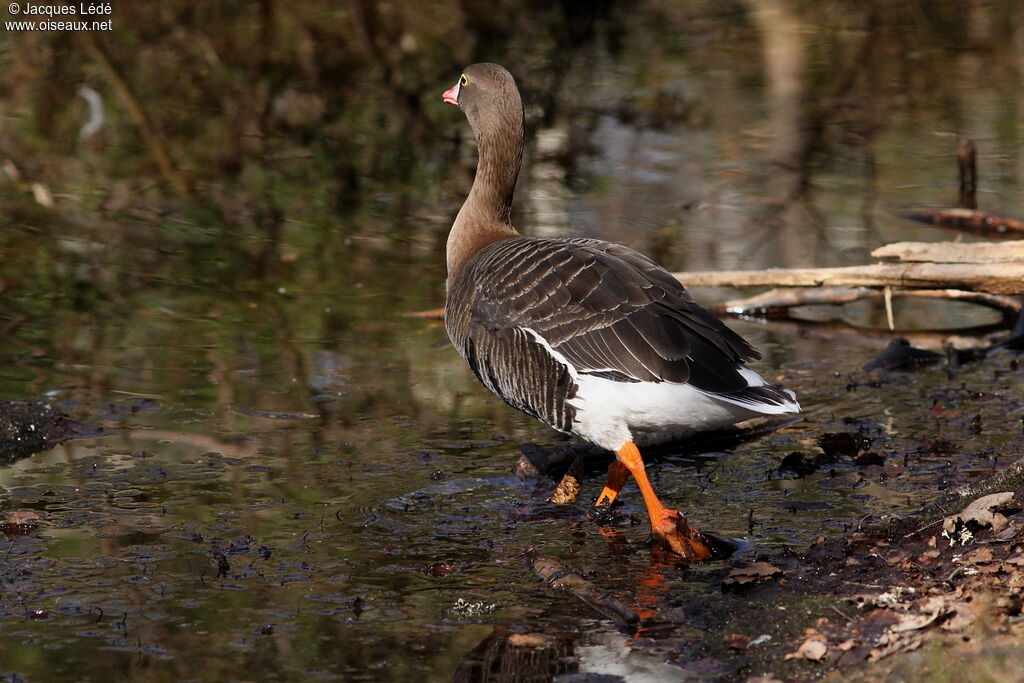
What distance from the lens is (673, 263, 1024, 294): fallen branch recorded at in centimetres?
771

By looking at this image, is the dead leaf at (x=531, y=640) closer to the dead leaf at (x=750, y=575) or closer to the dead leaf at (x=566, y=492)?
the dead leaf at (x=750, y=575)

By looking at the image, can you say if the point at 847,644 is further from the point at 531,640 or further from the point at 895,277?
the point at 895,277

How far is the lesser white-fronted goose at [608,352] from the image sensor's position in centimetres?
579

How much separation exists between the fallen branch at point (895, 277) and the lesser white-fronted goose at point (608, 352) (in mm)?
2146

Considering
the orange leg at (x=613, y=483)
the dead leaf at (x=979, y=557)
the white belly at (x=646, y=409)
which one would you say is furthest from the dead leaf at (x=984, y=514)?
the orange leg at (x=613, y=483)

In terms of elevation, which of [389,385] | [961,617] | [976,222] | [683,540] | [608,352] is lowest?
[389,385]

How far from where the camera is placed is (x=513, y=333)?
6266 mm

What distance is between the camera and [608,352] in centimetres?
593

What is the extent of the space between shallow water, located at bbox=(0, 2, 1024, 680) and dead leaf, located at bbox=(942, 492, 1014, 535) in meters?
0.89

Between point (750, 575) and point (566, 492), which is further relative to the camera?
point (566, 492)

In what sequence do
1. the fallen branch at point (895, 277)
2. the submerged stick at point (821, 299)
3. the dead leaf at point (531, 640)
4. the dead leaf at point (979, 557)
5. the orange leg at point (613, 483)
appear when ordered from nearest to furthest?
the dead leaf at point (979, 557)
the dead leaf at point (531, 640)
the orange leg at point (613, 483)
the fallen branch at point (895, 277)
the submerged stick at point (821, 299)

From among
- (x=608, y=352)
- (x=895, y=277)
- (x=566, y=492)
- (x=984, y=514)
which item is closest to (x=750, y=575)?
(x=984, y=514)

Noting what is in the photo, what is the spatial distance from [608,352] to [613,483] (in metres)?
0.81

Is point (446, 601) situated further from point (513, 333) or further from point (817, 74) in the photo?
point (817, 74)
